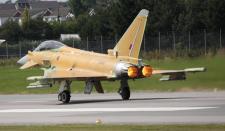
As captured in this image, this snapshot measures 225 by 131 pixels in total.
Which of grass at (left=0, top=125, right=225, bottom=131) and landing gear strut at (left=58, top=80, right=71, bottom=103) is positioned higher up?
grass at (left=0, top=125, right=225, bottom=131)

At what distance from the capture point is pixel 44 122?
79.9 ft

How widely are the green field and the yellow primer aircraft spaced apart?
16.1ft

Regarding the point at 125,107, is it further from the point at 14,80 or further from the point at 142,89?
the point at 14,80

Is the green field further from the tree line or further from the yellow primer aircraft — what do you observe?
the tree line

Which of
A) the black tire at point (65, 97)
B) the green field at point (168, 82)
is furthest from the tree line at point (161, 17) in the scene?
the black tire at point (65, 97)

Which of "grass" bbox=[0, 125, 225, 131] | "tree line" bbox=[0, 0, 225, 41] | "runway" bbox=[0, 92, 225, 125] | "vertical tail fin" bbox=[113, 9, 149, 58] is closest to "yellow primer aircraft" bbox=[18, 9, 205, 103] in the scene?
"vertical tail fin" bbox=[113, 9, 149, 58]

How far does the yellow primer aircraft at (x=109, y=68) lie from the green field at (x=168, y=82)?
4.92 metres

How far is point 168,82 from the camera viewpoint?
41938mm

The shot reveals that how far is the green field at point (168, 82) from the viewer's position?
3977 centimetres

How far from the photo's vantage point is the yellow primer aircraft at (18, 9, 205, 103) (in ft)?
110

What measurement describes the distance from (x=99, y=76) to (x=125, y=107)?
534 centimetres

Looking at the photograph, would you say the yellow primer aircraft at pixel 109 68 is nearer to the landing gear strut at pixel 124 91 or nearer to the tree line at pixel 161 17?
the landing gear strut at pixel 124 91

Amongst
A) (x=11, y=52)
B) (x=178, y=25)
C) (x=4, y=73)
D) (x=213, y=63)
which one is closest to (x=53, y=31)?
(x=178, y=25)

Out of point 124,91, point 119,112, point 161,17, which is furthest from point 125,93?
point 161,17
